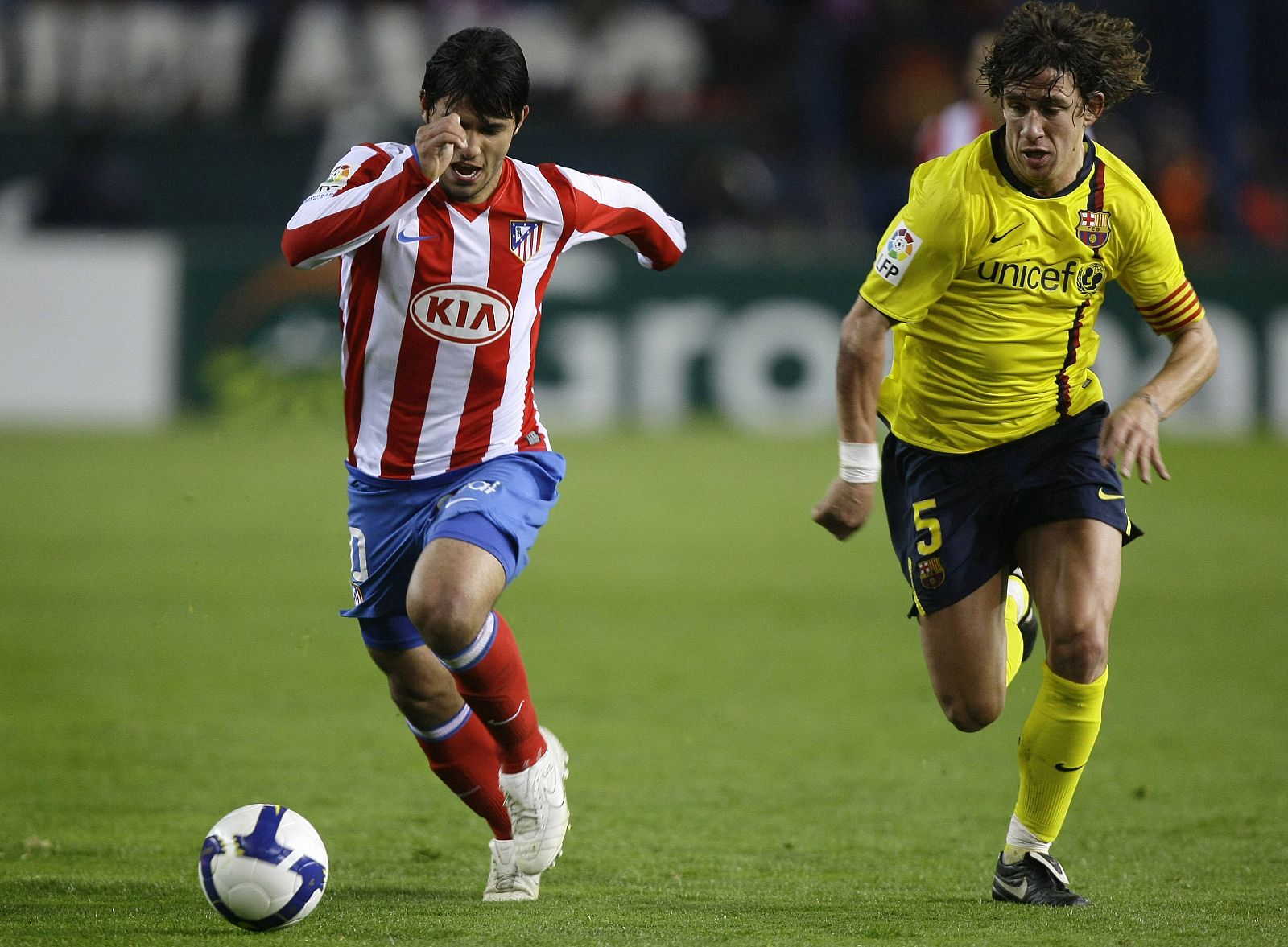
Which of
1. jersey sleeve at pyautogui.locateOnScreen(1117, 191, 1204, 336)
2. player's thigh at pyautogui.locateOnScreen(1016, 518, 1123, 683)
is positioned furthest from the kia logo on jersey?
jersey sleeve at pyautogui.locateOnScreen(1117, 191, 1204, 336)

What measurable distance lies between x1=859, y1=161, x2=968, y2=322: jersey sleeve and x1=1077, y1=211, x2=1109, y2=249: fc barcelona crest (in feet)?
1.03

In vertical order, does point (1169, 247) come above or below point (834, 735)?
above

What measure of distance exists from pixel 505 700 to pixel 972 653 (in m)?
1.28

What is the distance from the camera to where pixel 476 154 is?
464 cm

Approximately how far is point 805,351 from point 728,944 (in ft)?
40.9

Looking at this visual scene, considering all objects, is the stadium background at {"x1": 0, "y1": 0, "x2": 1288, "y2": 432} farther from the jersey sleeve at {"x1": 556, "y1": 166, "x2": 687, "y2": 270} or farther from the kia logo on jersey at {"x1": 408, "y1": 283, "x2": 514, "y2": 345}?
the kia logo on jersey at {"x1": 408, "y1": 283, "x2": 514, "y2": 345}

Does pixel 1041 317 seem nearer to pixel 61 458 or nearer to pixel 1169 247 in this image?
pixel 1169 247

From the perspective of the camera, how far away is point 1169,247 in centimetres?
484

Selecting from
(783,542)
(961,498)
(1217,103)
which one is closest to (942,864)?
(961,498)

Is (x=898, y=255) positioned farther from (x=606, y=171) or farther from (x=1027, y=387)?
(x=606, y=171)

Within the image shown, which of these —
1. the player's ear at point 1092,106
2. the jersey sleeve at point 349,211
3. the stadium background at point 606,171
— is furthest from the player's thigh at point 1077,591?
the stadium background at point 606,171

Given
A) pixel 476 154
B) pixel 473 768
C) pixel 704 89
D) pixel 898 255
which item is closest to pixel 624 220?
pixel 476 154

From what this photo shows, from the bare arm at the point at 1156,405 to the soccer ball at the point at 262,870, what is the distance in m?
2.15

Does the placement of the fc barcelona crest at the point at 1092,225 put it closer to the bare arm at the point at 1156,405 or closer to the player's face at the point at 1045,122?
the player's face at the point at 1045,122
